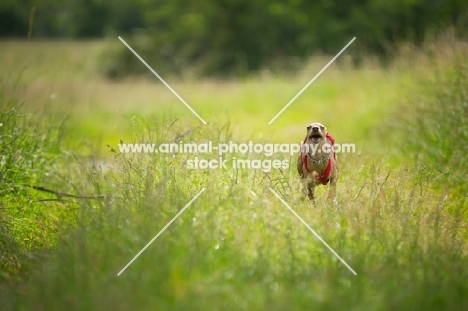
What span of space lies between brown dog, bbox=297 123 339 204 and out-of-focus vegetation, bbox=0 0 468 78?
14289 mm

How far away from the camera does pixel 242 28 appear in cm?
2612

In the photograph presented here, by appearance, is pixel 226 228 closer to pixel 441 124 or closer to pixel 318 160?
pixel 318 160

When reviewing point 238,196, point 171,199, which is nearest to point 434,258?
point 238,196

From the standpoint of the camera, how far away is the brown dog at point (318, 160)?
5844 millimetres

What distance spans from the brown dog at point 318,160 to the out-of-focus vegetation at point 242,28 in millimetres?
14289

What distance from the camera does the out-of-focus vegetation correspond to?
23250 millimetres

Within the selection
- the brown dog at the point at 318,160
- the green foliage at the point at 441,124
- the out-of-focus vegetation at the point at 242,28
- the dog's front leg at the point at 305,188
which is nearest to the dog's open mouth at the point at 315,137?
the brown dog at the point at 318,160

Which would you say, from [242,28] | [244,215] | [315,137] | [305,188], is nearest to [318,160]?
[315,137]

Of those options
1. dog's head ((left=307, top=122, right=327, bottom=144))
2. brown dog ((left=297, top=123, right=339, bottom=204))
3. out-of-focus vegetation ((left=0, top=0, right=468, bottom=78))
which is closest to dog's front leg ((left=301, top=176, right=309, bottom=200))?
brown dog ((left=297, top=123, right=339, bottom=204))

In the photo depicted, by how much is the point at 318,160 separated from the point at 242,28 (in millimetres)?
20799

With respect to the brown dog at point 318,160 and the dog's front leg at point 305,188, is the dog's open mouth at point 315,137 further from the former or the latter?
the dog's front leg at point 305,188

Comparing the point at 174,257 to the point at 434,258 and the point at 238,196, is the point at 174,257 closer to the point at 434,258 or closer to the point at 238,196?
the point at 238,196

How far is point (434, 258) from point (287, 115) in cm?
857

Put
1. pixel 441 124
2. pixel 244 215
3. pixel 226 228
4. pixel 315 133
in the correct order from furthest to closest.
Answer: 1. pixel 441 124
2. pixel 315 133
3. pixel 244 215
4. pixel 226 228
